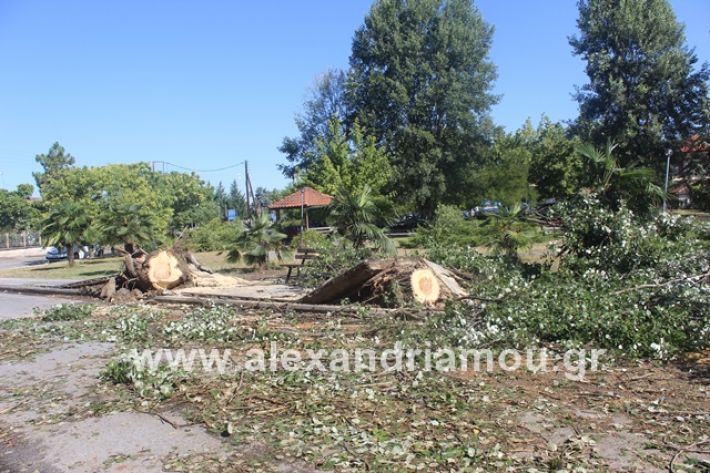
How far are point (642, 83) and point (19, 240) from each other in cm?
6166

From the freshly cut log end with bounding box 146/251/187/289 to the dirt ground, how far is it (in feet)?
20.5

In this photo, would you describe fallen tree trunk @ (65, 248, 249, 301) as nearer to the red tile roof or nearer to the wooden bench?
the wooden bench

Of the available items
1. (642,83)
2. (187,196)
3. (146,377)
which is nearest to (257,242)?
(146,377)

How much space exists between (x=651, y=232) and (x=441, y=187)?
28982 mm

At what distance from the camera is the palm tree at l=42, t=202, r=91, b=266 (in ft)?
79.0

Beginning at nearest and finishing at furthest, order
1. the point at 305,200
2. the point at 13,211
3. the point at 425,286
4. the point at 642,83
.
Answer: the point at 425,286, the point at 642,83, the point at 305,200, the point at 13,211

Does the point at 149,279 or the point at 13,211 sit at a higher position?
the point at 13,211

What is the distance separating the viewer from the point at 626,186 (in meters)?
11.0

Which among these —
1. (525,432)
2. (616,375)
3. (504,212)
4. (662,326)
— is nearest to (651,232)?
(504,212)

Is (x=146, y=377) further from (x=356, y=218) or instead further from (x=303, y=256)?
(x=356, y=218)

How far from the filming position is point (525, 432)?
409 cm

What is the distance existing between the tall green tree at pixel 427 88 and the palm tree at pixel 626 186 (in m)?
26.9

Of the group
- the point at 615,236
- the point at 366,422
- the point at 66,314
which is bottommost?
the point at 366,422

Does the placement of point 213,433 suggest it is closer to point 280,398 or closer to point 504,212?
point 280,398
